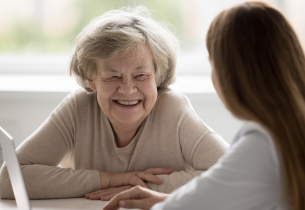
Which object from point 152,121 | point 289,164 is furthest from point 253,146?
point 152,121

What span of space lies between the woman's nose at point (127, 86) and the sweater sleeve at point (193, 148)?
0.24m

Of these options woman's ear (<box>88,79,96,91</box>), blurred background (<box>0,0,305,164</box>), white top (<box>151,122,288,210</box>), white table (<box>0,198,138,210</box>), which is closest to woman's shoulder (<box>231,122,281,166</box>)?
white top (<box>151,122,288,210</box>)

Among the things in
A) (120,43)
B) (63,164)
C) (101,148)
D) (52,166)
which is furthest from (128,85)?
(63,164)

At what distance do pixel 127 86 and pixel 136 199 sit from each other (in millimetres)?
593

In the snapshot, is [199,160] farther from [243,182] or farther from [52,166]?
[243,182]

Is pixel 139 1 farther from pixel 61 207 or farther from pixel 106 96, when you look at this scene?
pixel 61 207

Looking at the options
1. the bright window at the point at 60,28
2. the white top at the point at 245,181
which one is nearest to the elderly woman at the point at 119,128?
the white top at the point at 245,181

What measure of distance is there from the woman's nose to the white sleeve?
748mm

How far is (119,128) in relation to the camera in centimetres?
167

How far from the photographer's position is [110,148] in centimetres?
168

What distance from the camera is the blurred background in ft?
9.03

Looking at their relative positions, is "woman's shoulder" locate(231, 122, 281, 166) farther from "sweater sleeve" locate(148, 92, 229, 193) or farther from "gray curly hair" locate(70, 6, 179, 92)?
"gray curly hair" locate(70, 6, 179, 92)

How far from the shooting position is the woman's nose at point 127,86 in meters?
1.52

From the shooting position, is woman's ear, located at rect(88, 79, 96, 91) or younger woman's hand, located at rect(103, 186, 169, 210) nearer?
younger woman's hand, located at rect(103, 186, 169, 210)
